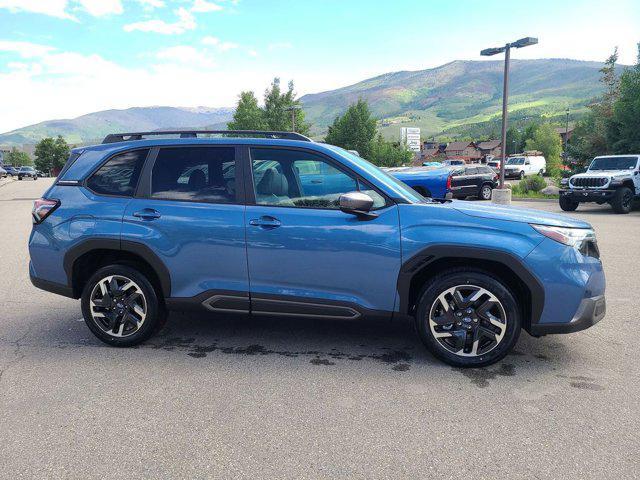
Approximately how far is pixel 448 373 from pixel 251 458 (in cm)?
169

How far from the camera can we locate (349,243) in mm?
3721

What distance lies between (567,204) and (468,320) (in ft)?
50.0

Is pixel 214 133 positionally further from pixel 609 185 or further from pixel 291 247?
pixel 609 185

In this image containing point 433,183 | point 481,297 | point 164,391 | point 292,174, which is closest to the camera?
point 164,391

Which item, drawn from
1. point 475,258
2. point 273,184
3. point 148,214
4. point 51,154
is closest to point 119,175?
point 148,214

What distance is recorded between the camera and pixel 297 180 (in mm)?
4043

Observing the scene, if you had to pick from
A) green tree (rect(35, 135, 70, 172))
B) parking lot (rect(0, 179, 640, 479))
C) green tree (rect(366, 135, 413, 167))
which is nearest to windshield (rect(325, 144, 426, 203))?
parking lot (rect(0, 179, 640, 479))

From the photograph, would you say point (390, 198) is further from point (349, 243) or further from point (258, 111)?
point (258, 111)

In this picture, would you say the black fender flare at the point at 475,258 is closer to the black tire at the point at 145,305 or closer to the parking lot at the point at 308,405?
the parking lot at the point at 308,405

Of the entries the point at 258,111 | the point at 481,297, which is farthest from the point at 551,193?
the point at 258,111

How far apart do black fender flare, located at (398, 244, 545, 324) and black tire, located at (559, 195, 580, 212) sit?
1489 centimetres

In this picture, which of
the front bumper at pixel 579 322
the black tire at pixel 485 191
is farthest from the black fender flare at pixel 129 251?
the black tire at pixel 485 191

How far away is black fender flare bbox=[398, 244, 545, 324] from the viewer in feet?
11.7

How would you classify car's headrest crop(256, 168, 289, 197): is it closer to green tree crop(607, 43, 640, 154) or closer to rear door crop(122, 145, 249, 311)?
rear door crop(122, 145, 249, 311)
